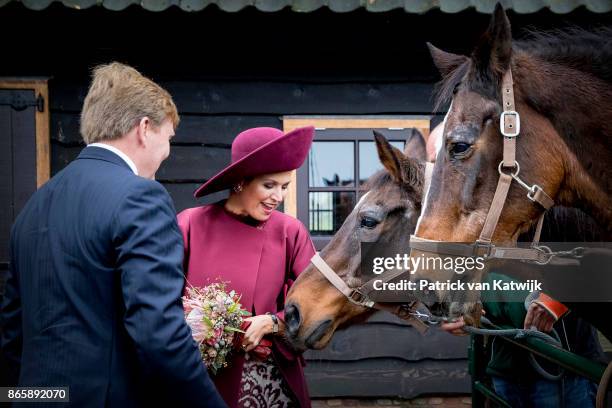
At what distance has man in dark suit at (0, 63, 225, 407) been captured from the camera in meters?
1.13

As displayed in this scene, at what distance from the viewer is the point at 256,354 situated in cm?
181

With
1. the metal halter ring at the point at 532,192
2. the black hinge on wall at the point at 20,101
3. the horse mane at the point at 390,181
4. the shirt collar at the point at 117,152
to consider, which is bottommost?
the metal halter ring at the point at 532,192

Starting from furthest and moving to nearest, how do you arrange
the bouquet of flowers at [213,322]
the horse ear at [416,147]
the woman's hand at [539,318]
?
the horse ear at [416,147] < the woman's hand at [539,318] < the bouquet of flowers at [213,322]

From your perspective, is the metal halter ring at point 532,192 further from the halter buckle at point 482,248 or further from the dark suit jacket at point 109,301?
the dark suit jacket at point 109,301

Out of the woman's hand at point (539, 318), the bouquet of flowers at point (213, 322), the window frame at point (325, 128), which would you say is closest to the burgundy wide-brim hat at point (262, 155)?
the bouquet of flowers at point (213, 322)

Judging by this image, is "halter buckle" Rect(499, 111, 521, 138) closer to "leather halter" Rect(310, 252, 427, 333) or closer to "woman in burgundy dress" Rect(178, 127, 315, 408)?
"woman in burgundy dress" Rect(178, 127, 315, 408)

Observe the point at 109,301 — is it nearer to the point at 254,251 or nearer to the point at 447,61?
the point at 254,251

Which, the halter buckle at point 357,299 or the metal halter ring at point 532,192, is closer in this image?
the metal halter ring at point 532,192

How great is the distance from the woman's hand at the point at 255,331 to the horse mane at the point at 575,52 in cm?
112

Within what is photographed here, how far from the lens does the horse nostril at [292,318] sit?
1.91m

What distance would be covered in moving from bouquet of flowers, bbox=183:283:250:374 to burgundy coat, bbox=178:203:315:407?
157 mm

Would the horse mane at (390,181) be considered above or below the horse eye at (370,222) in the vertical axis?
above

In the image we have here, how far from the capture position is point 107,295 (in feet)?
3.85

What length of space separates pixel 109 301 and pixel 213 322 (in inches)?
19.6
